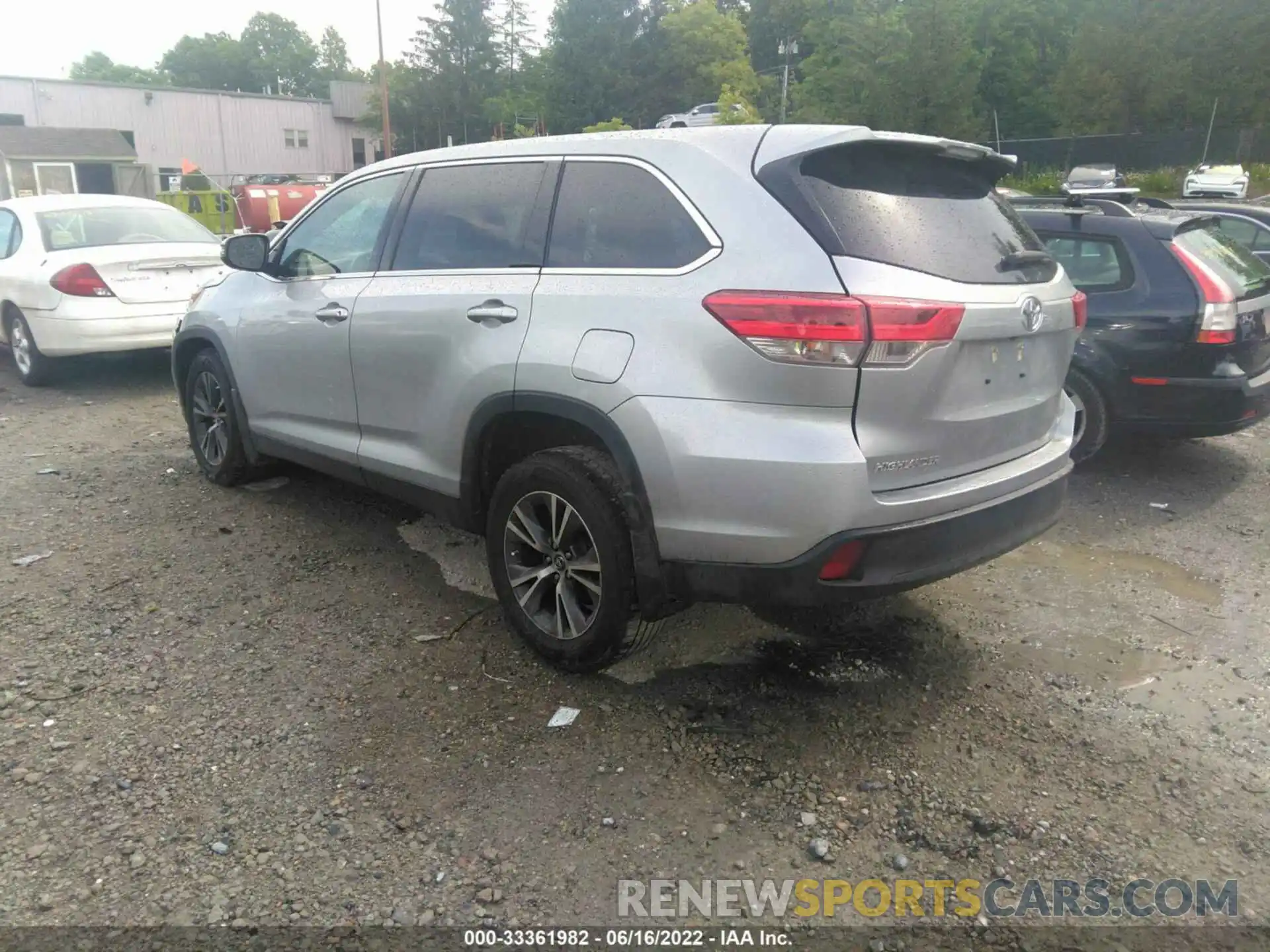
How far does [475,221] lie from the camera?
3920 mm

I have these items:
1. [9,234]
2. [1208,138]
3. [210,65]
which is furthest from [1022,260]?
[210,65]

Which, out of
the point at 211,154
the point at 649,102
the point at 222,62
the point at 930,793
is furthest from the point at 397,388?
the point at 222,62

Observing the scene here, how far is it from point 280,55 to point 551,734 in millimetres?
129131

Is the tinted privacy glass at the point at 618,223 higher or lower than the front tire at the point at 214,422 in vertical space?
higher

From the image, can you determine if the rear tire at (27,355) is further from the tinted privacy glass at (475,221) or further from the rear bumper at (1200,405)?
the rear bumper at (1200,405)

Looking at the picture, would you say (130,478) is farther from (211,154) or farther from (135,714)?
(211,154)

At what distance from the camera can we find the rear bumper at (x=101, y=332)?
7879 millimetres

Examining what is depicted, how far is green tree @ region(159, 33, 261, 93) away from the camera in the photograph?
110875 mm

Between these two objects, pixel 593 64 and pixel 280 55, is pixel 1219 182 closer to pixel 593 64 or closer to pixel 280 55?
pixel 593 64

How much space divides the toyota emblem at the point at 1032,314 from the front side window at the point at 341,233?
2688 millimetres

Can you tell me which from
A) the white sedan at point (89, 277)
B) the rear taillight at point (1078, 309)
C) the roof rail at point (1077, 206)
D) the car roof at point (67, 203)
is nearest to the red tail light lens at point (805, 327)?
the rear taillight at point (1078, 309)

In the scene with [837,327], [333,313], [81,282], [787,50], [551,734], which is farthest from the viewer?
[787,50]

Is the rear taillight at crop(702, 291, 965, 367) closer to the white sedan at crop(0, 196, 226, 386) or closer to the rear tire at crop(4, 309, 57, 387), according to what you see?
the white sedan at crop(0, 196, 226, 386)

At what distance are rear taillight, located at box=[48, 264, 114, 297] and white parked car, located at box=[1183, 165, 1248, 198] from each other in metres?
29.7
